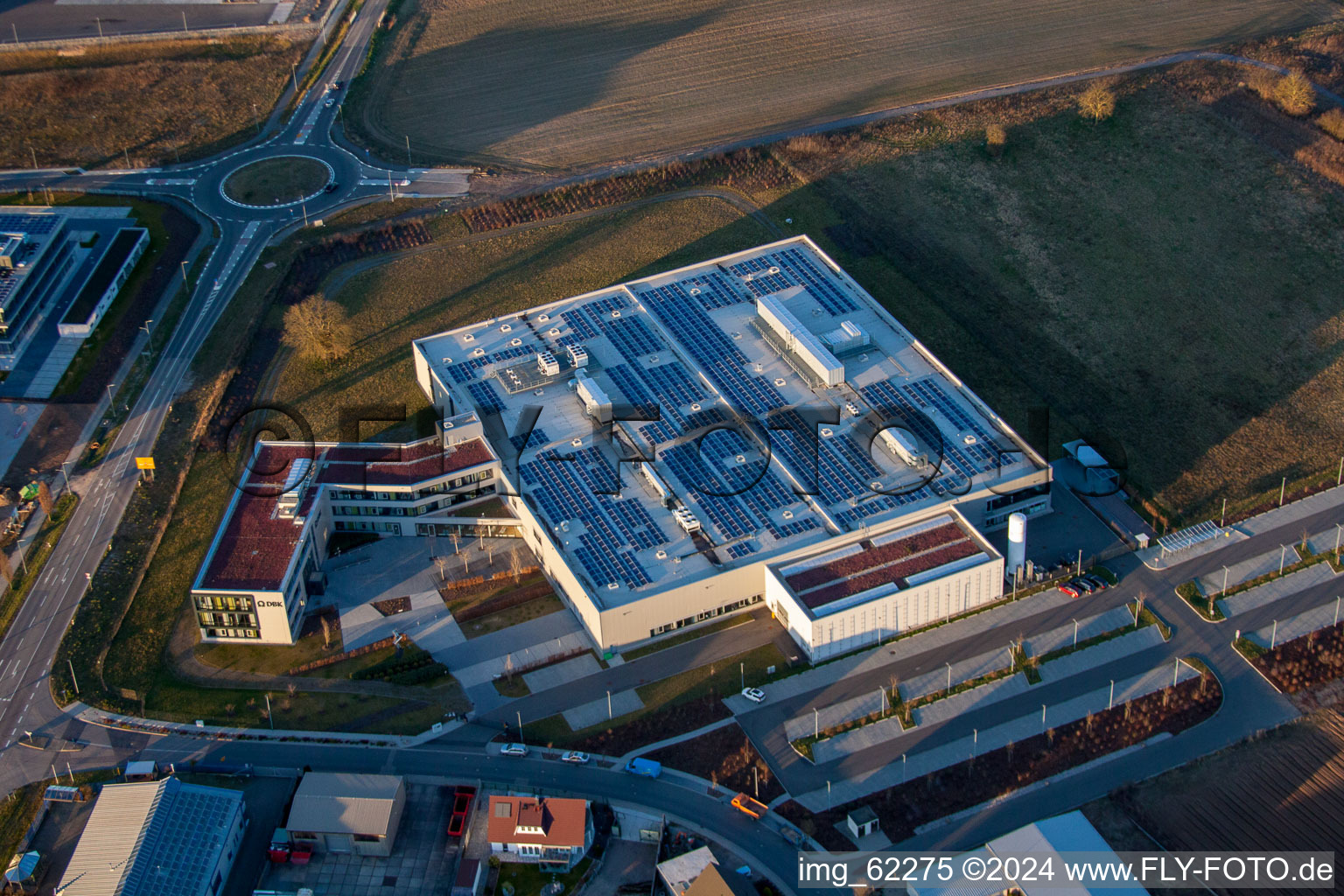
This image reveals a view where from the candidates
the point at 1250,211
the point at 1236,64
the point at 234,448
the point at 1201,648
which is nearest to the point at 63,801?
the point at 234,448

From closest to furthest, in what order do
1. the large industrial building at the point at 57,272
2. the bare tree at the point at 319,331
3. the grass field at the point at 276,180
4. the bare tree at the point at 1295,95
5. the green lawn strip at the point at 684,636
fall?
the green lawn strip at the point at 684,636, the bare tree at the point at 319,331, the large industrial building at the point at 57,272, the grass field at the point at 276,180, the bare tree at the point at 1295,95

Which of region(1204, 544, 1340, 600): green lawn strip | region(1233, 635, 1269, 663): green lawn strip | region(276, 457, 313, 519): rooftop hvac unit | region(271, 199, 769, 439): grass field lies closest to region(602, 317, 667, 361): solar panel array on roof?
region(271, 199, 769, 439): grass field

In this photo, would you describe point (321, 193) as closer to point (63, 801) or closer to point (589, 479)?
point (589, 479)

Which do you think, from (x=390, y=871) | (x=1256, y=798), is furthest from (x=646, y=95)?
(x=1256, y=798)

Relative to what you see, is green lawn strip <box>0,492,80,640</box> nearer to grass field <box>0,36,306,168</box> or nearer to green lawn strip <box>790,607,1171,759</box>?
green lawn strip <box>790,607,1171,759</box>

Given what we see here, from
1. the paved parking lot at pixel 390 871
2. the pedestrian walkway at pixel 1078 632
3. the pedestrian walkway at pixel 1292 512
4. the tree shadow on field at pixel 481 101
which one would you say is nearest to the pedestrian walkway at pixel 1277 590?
the pedestrian walkway at pixel 1292 512

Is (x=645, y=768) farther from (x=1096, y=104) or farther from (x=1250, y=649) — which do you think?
(x=1096, y=104)

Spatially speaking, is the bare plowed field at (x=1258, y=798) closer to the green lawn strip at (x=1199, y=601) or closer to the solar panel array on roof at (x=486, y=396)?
the green lawn strip at (x=1199, y=601)
